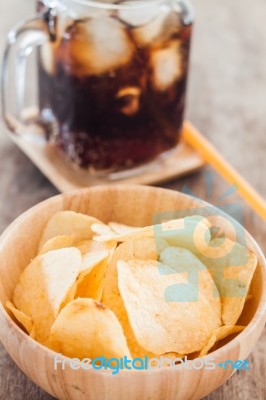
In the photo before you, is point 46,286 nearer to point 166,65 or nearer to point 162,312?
point 162,312

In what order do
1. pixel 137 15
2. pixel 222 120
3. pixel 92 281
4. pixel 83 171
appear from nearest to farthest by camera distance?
1. pixel 92 281
2. pixel 137 15
3. pixel 83 171
4. pixel 222 120

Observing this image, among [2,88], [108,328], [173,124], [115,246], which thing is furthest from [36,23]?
[108,328]

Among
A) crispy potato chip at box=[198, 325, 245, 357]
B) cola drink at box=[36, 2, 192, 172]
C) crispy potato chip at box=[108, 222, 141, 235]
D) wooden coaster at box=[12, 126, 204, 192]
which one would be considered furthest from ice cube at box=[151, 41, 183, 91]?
crispy potato chip at box=[198, 325, 245, 357]

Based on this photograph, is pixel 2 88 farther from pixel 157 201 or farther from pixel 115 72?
pixel 157 201

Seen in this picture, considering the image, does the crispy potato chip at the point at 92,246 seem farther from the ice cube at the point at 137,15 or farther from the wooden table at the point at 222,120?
the ice cube at the point at 137,15

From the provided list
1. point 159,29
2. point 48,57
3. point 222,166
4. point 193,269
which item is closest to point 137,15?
point 159,29
